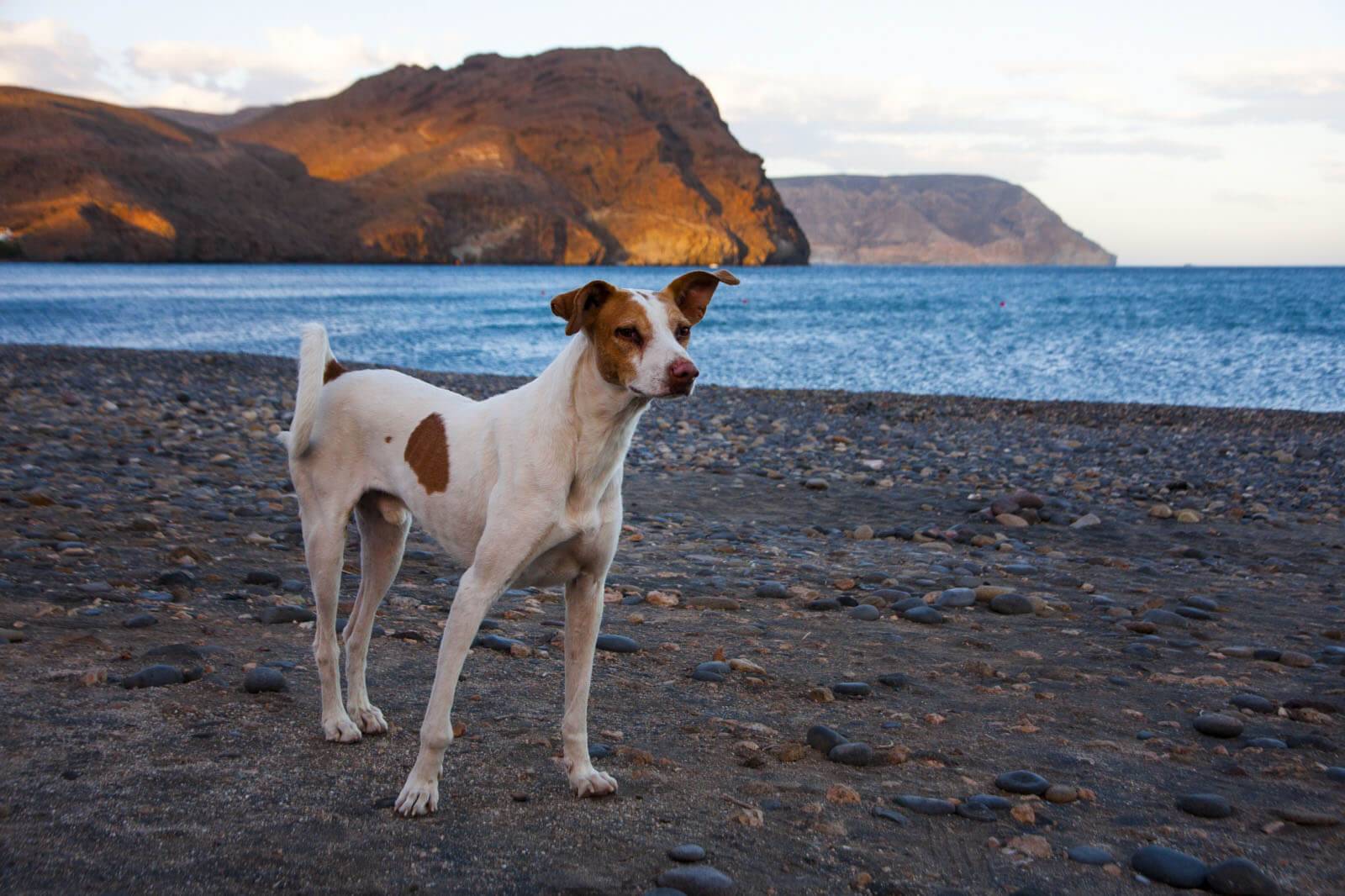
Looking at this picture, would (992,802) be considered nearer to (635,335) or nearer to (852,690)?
(852,690)

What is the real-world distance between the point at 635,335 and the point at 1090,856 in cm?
248

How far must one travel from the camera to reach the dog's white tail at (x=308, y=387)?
4.73 meters

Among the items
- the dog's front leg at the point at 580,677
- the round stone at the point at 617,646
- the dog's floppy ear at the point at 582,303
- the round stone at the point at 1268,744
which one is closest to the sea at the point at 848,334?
the round stone at the point at 617,646

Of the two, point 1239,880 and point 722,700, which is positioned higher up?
point 1239,880

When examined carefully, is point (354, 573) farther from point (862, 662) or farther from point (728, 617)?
point (862, 662)

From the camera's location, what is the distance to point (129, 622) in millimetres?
5844

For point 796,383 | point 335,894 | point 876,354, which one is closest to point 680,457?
point 335,894

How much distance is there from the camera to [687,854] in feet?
12.0

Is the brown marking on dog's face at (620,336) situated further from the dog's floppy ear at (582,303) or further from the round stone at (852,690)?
the round stone at (852,690)

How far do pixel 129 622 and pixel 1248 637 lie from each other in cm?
675

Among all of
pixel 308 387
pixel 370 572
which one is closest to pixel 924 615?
pixel 370 572

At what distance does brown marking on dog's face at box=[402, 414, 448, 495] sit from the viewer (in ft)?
14.5

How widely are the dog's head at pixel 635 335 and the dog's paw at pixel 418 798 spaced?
1668mm

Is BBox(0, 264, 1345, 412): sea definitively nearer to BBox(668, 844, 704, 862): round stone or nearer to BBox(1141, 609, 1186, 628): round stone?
BBox(1141, 609, 1186, 628): round stone
